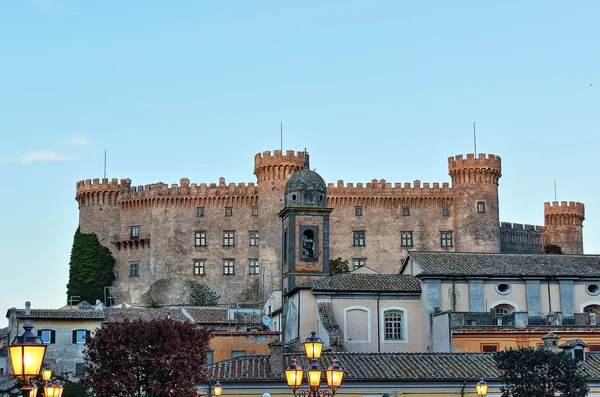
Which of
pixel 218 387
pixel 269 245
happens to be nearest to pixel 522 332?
pixel 218 387

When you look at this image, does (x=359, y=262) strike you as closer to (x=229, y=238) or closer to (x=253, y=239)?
(x=253, y=239)

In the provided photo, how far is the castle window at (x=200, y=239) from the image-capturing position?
276ft

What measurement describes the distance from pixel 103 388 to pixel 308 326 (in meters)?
17.1

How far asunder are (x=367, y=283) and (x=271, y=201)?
35.9m

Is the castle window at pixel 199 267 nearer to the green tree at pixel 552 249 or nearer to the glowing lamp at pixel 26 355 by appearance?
the green tree at pixel 552 249

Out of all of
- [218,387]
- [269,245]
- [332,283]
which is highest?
[269,245]

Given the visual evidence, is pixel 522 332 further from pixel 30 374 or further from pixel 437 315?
pixel 30 374

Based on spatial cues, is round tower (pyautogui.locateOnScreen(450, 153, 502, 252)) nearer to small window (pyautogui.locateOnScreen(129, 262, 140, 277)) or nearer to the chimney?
small window (pyautogui.locateOnScreen(129, 262, 140, 277))

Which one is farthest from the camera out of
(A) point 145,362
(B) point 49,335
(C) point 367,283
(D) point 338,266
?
(D) point 338,266

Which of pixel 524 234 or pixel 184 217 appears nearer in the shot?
→ pixel 184 217

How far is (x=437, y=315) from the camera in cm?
4484

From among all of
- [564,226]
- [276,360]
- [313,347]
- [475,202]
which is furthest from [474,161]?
[313,347]

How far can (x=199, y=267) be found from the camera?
83.7 meters

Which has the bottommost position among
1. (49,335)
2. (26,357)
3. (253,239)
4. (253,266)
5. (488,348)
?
(26,357)
